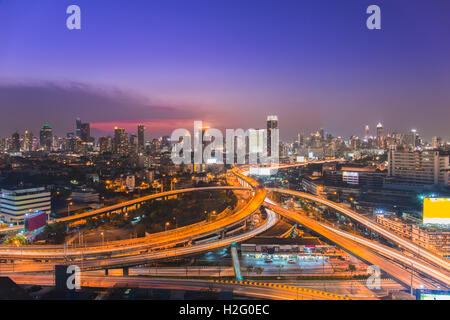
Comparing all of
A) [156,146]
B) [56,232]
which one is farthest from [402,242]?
[156,146]

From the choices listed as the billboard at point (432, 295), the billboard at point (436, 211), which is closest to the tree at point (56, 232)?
the billboard at point (432, 295)

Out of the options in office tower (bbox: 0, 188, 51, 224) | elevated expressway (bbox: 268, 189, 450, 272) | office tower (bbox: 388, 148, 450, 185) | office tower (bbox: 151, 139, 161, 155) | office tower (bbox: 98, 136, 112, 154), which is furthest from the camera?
office tower (bbox: 98, 136, 112, 154)

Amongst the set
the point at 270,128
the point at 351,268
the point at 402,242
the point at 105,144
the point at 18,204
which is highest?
the point at 270,128

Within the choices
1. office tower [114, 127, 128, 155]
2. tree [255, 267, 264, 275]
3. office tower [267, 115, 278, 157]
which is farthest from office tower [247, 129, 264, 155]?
office tower [114, 127, 128, 155]

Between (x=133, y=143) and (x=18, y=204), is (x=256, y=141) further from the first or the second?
(x=133, y=143)

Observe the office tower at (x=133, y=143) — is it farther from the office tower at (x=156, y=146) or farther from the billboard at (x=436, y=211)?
the billboard at (x=436, y=211)

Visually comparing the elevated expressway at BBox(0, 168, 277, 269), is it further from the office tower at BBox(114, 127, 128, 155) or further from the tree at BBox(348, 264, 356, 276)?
the office tower at BBox(114, 127, 128, 155)
